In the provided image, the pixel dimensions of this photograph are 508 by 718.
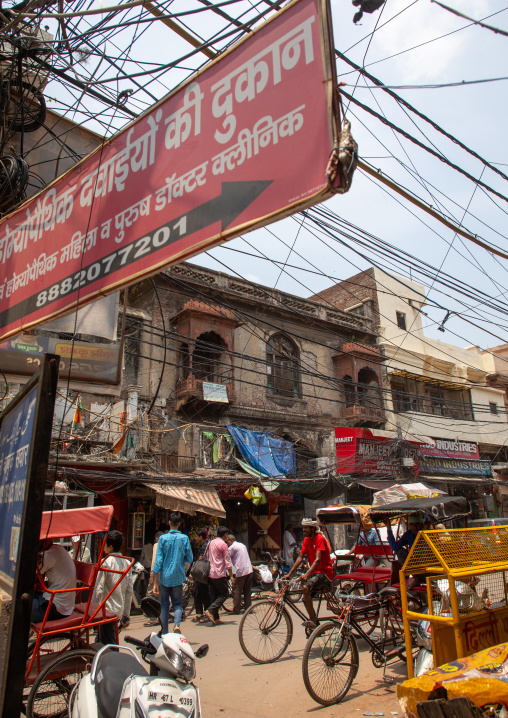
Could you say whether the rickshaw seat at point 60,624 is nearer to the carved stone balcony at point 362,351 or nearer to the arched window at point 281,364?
the arched window at point 281,364

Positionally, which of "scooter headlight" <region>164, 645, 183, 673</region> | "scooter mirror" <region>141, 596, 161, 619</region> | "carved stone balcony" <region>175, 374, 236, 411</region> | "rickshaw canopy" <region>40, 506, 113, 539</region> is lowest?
"scooter headlight" <region>164, 645, 183, 673</region>

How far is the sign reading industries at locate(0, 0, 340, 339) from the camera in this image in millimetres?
2379

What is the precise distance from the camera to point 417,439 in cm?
2439

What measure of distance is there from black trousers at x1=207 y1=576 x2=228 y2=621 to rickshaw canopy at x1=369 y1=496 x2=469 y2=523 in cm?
310

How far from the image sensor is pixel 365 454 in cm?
2189

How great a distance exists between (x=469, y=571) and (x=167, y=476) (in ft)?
35.9

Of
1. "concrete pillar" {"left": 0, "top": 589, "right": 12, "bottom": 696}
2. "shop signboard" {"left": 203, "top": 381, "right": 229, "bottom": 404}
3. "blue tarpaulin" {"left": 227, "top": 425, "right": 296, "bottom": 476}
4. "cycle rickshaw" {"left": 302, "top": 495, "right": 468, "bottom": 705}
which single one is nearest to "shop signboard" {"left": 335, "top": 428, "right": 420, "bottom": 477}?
"blue tarpaulin" {"left": 227, "top": 425, "right": 296, "bottom": 476}

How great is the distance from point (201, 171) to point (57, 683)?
4283 millimetres

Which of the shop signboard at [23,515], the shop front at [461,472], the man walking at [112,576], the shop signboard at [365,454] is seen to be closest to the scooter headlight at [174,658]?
the shop signboard at [23,515]

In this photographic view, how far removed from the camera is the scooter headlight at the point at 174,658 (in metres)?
3.06

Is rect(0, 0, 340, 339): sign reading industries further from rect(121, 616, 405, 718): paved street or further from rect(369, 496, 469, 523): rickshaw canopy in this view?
rect(369, 496, 469, 523): rickshaw canopy

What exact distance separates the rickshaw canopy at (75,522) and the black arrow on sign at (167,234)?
2.40m

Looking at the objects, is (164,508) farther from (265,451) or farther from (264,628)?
(264,628)

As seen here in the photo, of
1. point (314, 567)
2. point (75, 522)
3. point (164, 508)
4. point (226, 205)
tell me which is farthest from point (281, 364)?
point (226, 205)
